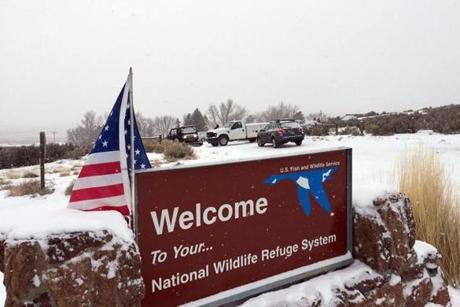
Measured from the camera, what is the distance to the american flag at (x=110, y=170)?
2295 mm

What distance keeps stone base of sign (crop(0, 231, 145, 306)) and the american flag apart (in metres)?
0.30

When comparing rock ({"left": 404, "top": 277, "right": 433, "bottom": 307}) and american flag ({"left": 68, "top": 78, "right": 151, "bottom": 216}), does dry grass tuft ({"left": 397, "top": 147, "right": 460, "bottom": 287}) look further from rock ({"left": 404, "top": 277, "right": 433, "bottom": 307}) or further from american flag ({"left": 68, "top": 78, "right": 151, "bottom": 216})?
american flag ({"left": 68, "top": 78, "right": 151, "bottom": 216})

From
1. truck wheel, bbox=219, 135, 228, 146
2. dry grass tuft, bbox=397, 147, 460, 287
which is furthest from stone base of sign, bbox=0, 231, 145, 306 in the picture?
truck wheel, bbox=219, 135, 228, 146

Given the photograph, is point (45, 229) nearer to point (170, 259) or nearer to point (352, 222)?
point (170, 259)

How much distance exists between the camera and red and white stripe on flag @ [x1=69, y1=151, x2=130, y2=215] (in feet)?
7.51

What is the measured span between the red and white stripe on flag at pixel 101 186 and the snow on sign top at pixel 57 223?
0.24ft

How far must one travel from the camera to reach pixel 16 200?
8633 millimetres

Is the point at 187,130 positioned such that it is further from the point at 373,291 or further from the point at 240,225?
the point at 240,225

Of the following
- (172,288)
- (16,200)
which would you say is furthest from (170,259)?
(16,200)

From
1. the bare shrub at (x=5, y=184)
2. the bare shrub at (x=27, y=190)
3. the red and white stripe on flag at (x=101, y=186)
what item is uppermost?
the red and white stripe on flag at (x=101, y=186)

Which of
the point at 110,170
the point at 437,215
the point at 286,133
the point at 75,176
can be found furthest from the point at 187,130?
the point at 110,170

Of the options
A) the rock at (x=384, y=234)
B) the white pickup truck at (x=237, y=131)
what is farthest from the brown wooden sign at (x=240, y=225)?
the white pickup truck at (x=237, y=131)

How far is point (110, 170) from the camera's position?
7.73 ft

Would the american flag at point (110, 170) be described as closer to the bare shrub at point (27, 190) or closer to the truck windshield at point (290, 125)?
the bare shrub at point (27, 190)
